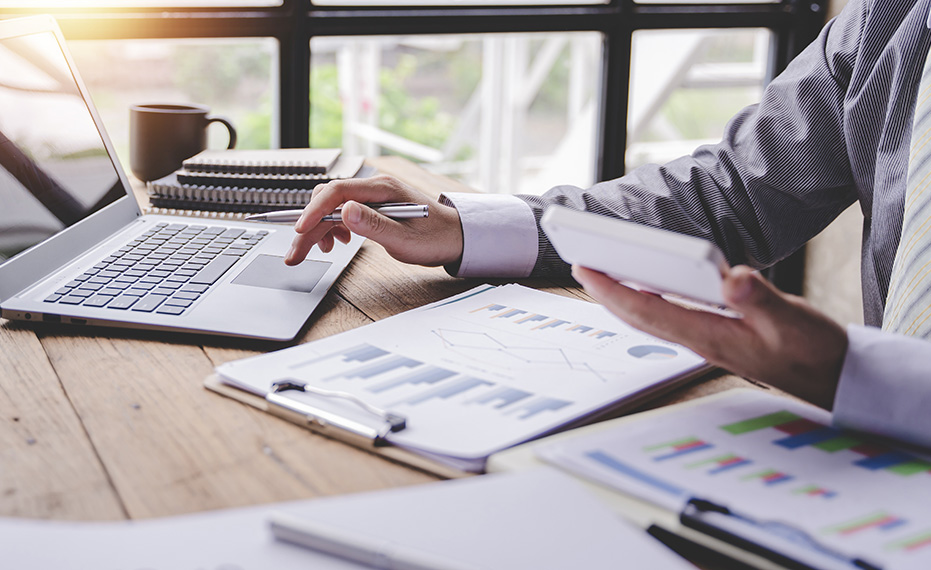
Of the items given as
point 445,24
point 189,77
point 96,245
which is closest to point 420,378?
point 96,245

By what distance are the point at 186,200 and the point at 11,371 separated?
525mm

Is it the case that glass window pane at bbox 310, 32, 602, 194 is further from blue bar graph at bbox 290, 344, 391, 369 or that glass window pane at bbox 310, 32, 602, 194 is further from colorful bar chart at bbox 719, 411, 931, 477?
colorful bar chart at bbox 719, 411, 931, 477

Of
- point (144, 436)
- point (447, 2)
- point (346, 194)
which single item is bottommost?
point (144, 436)

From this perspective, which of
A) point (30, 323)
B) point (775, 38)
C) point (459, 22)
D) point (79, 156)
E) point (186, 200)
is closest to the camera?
point (30, 323)

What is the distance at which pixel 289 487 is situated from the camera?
0.48 m

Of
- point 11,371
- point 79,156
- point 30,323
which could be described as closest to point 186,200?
point 79,156

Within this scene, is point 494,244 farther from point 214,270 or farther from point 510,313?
point 214,270

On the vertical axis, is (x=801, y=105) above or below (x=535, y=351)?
above

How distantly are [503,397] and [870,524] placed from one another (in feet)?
0.78

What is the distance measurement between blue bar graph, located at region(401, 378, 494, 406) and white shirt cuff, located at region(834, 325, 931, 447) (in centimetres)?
24

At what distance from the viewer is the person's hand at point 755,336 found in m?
0.54

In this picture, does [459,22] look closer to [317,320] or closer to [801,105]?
[801,105]

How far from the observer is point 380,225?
2.76ft

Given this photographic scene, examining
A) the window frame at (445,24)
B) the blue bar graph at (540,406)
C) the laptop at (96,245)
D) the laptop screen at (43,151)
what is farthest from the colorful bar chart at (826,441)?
the window frame at (445,24)
